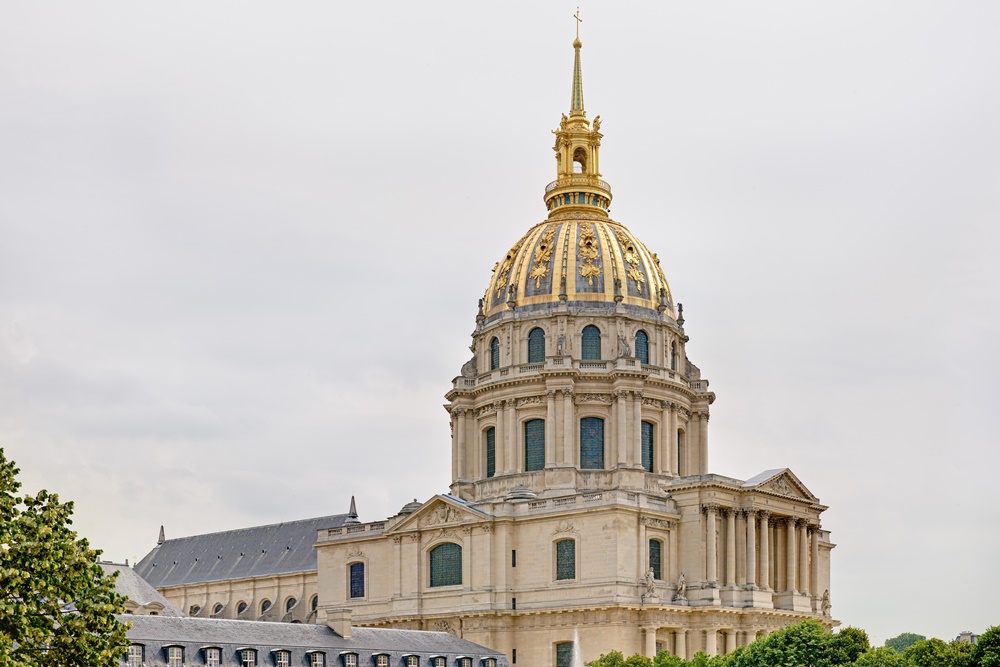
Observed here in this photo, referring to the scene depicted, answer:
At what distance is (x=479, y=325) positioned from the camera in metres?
104

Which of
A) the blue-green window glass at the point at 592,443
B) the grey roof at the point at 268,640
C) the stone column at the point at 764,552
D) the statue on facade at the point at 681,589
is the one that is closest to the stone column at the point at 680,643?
the statue on facade at the point at 681,589

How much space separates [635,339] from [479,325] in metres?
11.5

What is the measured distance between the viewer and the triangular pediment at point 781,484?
90769 millimetres

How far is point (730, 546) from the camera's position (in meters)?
88.8

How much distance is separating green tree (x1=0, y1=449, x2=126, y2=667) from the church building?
4092 cm

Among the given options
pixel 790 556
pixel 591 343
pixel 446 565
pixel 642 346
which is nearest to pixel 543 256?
pixel 591 343

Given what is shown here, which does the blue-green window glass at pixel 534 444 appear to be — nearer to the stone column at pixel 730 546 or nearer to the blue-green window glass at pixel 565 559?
the blue-green window glass at pixel 565 559

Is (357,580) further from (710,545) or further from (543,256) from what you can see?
(543,256)

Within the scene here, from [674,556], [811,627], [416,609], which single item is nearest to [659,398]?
[674,556]

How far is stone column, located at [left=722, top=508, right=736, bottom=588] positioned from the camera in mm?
88325

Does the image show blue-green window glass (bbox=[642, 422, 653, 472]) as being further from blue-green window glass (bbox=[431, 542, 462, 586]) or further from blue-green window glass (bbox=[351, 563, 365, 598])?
blue-green window glass (bbox=[351, 563, 365, 598])

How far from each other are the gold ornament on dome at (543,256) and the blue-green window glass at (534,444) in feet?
31.1

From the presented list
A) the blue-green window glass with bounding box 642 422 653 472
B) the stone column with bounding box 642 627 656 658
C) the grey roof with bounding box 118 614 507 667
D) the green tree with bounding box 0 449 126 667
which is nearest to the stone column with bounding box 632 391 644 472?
the blue-green window glass with bounding box 642 422 653 472

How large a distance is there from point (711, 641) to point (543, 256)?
28951 mm
